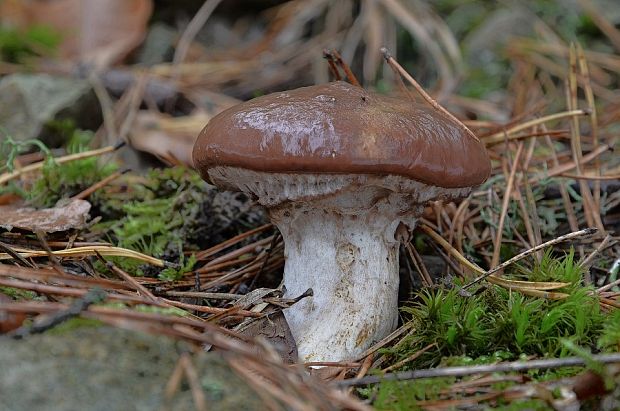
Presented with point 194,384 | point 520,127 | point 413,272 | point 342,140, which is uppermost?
point 342,140

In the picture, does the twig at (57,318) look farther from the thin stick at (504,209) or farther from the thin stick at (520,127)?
the thin stick at (520,127)

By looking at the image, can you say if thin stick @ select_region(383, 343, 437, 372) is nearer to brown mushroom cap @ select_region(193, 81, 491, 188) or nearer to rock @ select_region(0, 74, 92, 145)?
brown mushroom cap @ select_region(193, 81, 491, 188)

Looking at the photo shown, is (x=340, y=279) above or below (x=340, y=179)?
below

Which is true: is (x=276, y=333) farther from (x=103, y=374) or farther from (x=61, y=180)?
(x=61, y=180)

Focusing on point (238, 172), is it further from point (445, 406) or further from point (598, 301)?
point (598, 301)

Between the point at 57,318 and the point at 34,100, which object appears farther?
the point at 34,100

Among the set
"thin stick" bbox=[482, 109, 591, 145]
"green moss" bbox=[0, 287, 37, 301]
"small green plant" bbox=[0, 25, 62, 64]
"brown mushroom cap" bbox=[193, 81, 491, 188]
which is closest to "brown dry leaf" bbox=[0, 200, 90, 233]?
"green moss" bbox=[0, 287, 37, 301]

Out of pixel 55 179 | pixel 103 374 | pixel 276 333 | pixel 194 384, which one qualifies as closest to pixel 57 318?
pixel 103 374
